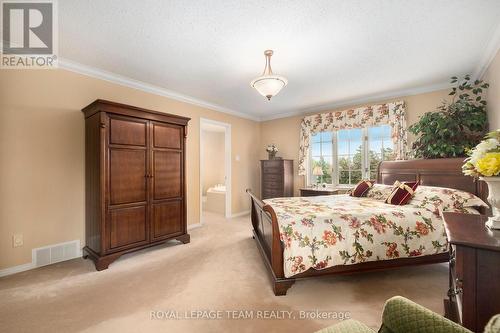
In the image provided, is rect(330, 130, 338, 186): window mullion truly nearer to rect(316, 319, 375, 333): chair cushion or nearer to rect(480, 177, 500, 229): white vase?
rect(480, 177, 500, 229): white vase

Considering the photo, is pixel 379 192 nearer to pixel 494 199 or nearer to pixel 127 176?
pixel 494 199

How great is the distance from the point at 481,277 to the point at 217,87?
376cm

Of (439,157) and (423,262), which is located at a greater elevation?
(439,157)

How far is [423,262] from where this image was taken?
2402 mm

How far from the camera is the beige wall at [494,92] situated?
8.64 feet

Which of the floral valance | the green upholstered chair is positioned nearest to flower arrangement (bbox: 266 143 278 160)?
the floral valance

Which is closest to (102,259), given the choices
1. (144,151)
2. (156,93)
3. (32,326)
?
(32,326)

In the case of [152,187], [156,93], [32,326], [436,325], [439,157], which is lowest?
[32,326]

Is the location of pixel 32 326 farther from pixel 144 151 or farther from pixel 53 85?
pixel 53 85

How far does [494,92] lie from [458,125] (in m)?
0.52

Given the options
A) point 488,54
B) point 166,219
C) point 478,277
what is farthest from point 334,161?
point 478,277

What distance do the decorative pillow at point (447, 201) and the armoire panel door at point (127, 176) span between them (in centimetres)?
352

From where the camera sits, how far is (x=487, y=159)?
1.25 m
